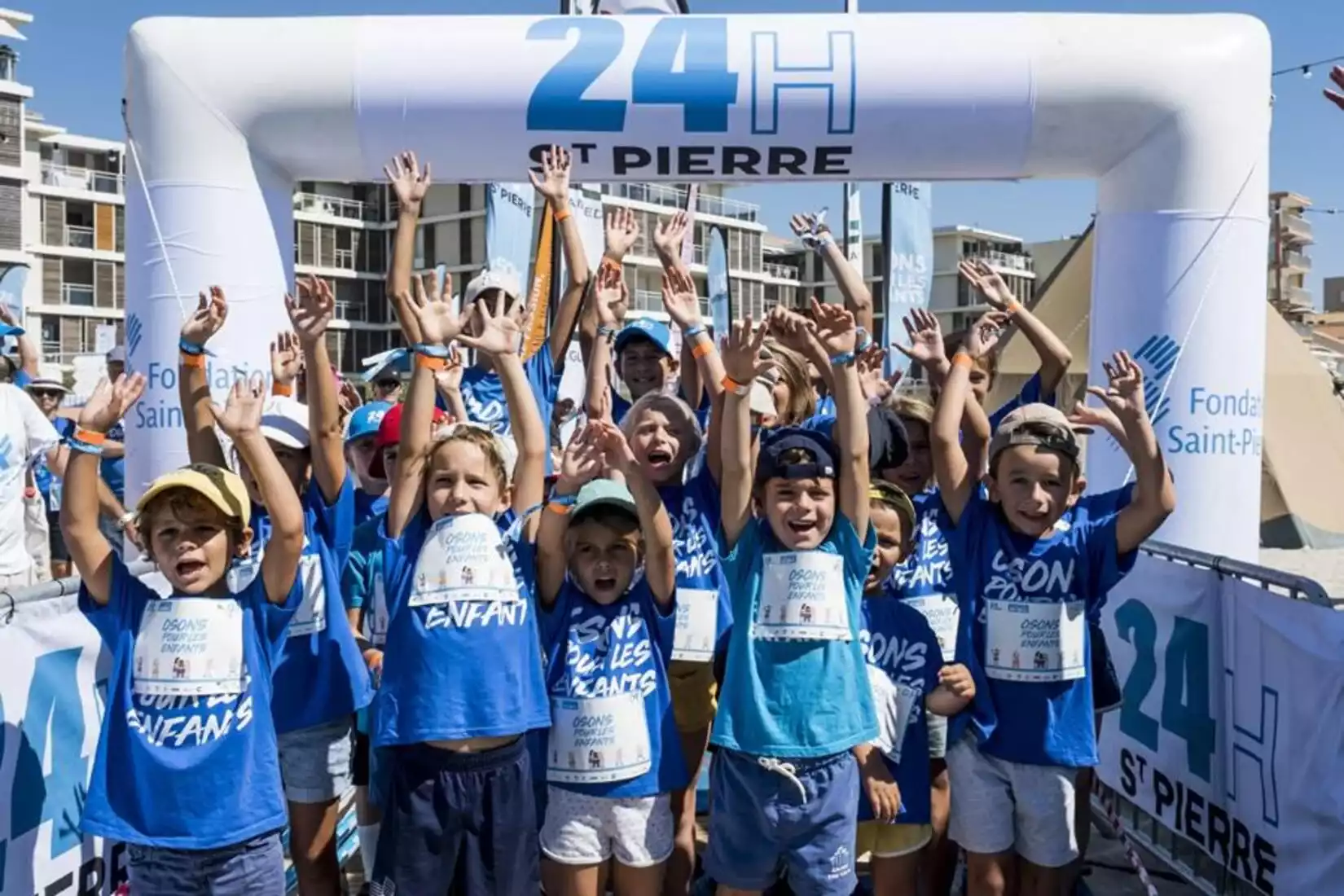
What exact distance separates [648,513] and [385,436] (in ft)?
3.58

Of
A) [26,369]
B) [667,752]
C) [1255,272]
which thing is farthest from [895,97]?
[26,369]

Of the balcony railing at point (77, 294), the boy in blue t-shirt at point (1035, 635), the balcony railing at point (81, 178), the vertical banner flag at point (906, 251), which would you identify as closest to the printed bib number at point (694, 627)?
the boy in blue t-shirt at point (1035, 635)

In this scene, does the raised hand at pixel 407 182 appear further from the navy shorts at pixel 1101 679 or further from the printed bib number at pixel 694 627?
the navy shorts at pixel 1101 679

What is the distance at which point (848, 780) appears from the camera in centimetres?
287

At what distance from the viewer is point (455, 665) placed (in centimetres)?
276

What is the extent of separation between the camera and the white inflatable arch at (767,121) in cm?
464

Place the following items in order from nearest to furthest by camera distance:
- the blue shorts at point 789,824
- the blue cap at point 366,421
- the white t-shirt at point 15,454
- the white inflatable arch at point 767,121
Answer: the blue shorts at point 789,824, the blue cap at point 366,421, the white inflatable arch at point 767,121, the white t-shirt at point 15,454

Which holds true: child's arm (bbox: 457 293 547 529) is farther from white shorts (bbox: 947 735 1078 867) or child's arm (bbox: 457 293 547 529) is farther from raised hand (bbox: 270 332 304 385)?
white shorts (bbox: 947 735 1078 867)

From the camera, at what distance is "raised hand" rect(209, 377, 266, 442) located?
2.69 meters

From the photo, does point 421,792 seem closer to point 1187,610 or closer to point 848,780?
point 848,780

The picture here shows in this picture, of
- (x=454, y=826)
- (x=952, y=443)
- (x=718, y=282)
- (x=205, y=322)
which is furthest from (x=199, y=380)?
(x=718, y=282)

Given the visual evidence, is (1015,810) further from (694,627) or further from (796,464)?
(796,464)

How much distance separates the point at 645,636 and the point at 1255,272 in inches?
134

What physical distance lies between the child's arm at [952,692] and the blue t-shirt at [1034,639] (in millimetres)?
51
